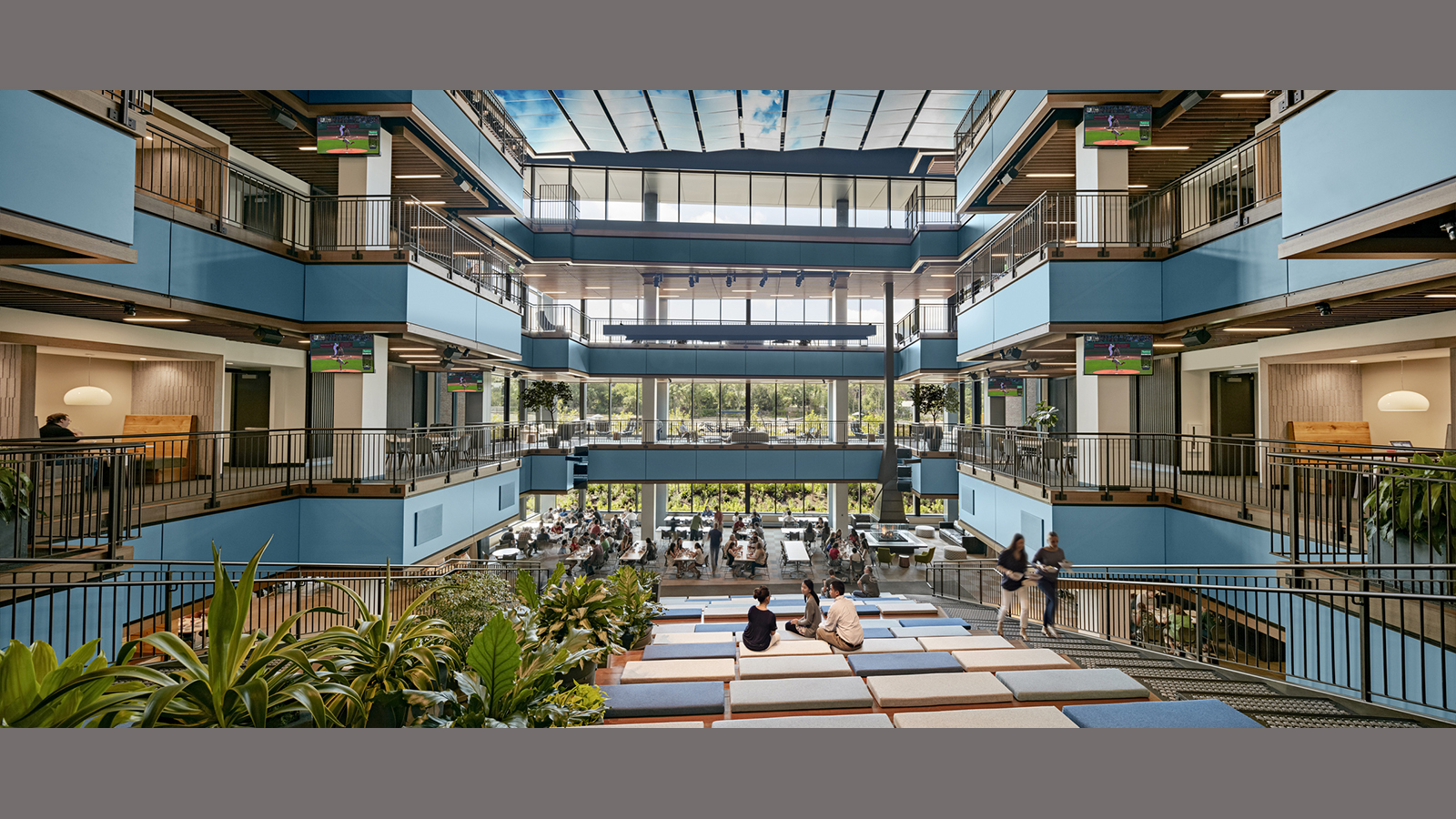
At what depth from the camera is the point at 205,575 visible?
8531 mm

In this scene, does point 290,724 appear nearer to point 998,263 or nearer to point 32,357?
point 32,357

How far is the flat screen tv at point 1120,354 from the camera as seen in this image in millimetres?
10180

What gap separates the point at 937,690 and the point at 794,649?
2567mm

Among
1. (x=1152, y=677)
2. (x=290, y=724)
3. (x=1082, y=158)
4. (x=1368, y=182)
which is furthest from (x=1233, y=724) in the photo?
(x=1082, y=158)

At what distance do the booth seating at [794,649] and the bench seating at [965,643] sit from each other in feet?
3.98

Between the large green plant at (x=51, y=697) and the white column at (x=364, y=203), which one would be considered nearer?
the large green plant at (x=51, y=697)

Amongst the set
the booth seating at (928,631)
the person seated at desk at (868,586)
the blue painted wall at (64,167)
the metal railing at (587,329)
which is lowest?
the person seated at desk at (868,586)

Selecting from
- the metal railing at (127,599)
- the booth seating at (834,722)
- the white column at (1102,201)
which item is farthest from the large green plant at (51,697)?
the white column at (1102,201)

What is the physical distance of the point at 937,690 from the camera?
5.40 metres

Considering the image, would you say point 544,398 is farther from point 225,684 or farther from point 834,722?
point 225,684

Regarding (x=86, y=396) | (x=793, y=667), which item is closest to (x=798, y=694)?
(x=793, y=667)

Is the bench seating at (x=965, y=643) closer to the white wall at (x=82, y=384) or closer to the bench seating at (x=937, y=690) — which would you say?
the bench seating at (x=937, y=690)

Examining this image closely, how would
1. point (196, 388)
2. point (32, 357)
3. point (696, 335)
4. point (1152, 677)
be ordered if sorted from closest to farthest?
point (1152, 677) → point (32, 357) → point (196, 388) → point (696, 335)

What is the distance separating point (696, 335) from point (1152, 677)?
16.9 m
